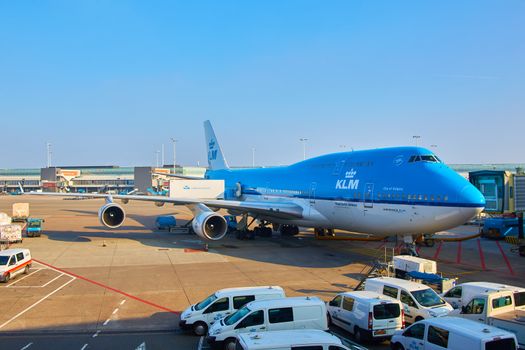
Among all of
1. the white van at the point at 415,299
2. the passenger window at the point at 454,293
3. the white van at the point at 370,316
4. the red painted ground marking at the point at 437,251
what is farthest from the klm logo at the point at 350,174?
the white van at the point at 370,316

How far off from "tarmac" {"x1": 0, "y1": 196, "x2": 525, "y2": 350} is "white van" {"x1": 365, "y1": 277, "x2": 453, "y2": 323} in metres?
1.86

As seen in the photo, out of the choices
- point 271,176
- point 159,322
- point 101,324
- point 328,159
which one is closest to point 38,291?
point 101,324

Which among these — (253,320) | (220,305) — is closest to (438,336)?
(253,320)

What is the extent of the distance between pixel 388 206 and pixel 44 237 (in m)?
26.4

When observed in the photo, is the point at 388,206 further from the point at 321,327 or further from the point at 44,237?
the point at 44,237

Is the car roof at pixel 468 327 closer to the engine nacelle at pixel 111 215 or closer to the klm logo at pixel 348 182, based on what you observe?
the klm logo at pixel 348 182

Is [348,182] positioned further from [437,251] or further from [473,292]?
[473,292]

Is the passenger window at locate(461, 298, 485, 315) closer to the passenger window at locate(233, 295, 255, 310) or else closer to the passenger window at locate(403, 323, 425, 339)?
the passenger window at locate(403, 323, 425, 339)

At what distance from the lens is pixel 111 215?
31.0 meters

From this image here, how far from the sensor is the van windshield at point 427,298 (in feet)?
44.4

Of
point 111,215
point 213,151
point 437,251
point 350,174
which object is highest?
point 213,151

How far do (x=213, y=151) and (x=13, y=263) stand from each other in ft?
104

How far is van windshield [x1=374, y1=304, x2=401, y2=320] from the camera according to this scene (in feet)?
40.0

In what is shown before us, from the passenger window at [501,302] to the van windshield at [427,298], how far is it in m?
Result: 1.53
